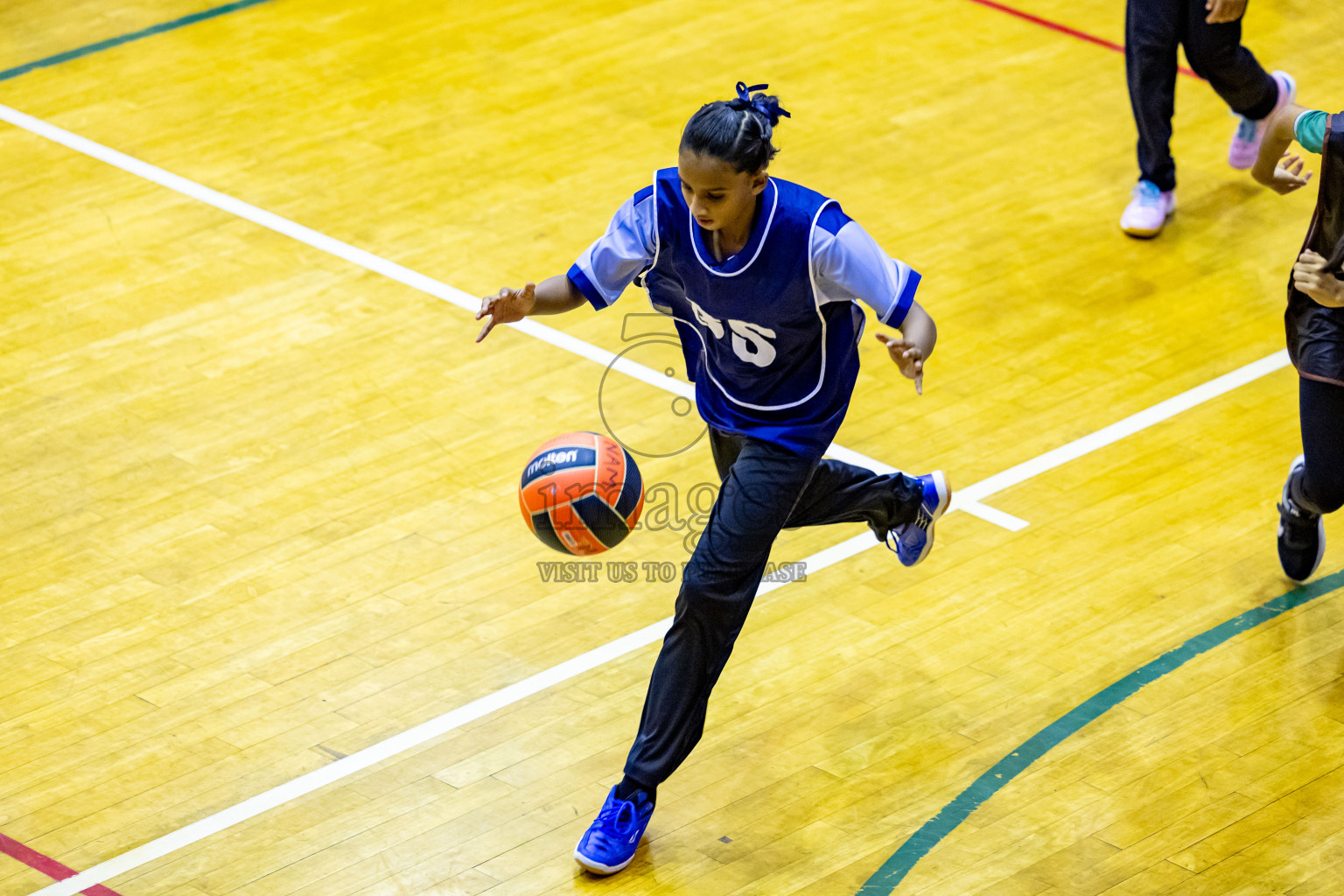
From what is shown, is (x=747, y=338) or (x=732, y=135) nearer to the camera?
(x=732, y=135)

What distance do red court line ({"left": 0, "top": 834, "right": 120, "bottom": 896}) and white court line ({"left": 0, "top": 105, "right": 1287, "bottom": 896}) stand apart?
3cm

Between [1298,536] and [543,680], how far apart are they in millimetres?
2338

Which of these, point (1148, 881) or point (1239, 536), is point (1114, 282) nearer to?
point (1239, 536)

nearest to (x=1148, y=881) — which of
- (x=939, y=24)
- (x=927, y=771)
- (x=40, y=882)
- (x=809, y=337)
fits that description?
(x=927, y=771)

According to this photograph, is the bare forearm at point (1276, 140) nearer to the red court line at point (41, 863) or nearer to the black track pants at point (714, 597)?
the black track pants at point (714, 597)

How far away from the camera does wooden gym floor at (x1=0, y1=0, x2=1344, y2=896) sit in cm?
441

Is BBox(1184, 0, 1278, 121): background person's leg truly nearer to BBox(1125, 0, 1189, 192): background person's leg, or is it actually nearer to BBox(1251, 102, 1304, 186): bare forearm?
BBox(1125, 0, 1189, 192): background person's leg

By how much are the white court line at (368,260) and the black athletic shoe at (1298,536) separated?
0.84 meters

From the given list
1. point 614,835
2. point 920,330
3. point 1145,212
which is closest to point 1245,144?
point 1145,212

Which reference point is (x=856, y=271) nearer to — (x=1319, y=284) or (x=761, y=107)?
(x=761, y=107)

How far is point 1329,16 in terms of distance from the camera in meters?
9.48

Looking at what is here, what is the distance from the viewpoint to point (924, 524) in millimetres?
4984

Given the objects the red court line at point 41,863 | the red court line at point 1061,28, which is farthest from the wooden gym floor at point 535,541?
the red court line at point 1061,28

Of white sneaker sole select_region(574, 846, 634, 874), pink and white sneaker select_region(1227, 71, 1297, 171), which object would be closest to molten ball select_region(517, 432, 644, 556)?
white sneaker sole select_region(574, 846, 634, 874)
